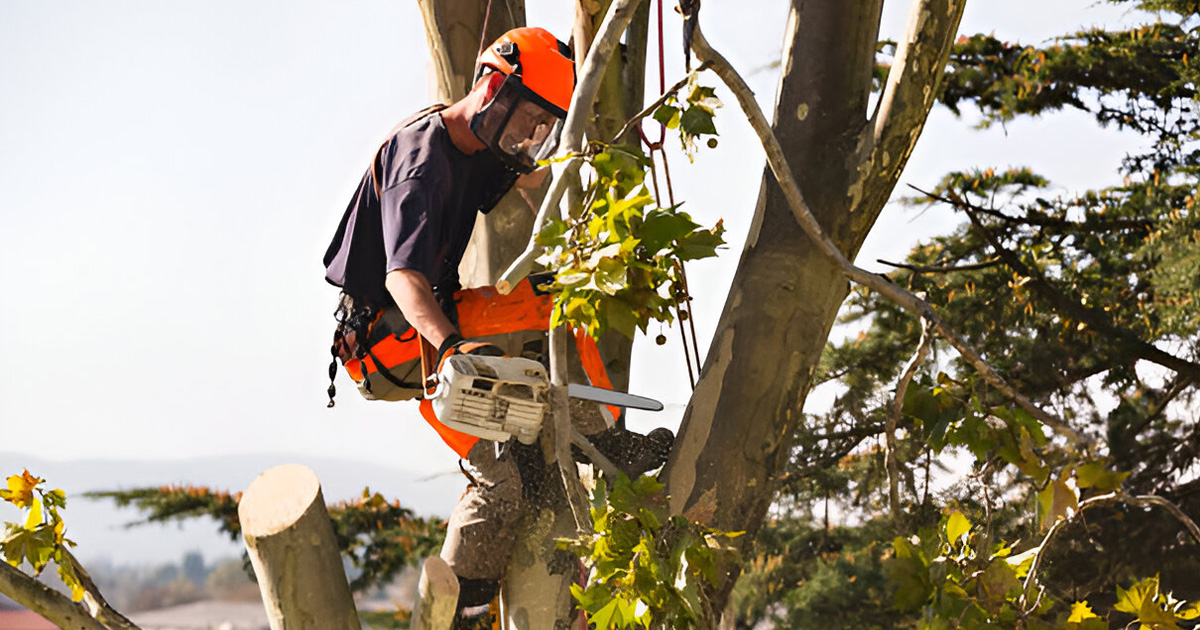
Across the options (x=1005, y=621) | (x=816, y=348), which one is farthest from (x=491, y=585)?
(x=1005, y=621)

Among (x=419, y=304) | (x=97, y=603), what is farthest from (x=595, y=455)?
(x=97, y=603)

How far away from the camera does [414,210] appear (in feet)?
7.61

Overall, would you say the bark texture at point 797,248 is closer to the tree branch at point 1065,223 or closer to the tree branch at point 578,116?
the tree branch at point 578,116

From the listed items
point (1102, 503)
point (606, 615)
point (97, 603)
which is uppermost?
point (1102, 503)

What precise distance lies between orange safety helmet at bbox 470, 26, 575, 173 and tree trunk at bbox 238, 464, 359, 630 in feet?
2.74

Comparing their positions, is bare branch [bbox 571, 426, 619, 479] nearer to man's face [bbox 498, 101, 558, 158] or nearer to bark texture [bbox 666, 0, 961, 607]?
bark texture [bbox 666, 0, 961, 607]

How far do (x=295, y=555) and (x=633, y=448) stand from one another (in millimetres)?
752

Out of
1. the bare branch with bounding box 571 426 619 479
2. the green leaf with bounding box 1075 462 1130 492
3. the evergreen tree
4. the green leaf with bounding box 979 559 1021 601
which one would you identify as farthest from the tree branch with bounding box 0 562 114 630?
the evergreen tree

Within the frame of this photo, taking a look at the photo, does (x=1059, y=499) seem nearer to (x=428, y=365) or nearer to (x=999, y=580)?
(x=999, y=580)

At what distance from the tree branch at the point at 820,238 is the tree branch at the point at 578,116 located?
5.3 inches

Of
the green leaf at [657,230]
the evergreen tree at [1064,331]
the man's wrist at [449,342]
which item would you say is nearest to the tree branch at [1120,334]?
the evergreen tree at [1064,331]

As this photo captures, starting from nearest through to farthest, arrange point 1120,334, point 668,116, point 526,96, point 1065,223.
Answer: point 668,116 < point 526,96 < point 1120,334 < point 1065,223

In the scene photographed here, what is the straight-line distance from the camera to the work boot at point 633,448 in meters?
2.42

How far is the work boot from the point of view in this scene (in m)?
2.42
